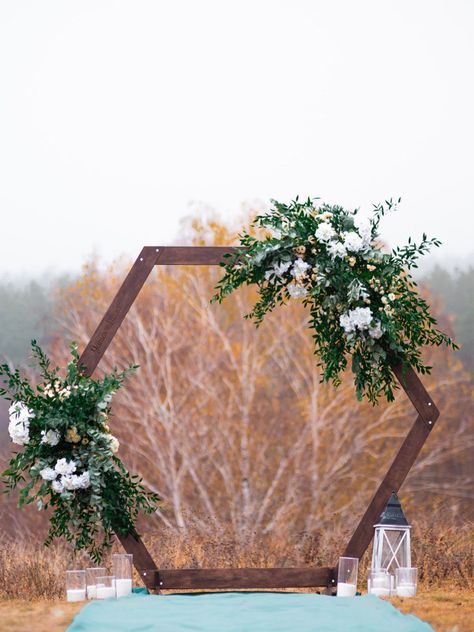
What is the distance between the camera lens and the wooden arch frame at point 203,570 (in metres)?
6.22

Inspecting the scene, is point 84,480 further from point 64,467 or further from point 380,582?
point 380,582

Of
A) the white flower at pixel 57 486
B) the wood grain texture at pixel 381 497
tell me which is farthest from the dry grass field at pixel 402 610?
the white flower at pixel 57 486

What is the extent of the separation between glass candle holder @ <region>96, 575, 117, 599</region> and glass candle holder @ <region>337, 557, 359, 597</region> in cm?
139

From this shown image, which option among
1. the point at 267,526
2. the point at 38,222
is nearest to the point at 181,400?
the point at 267,526

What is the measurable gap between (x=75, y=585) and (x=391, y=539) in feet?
6.58

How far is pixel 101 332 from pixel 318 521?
7.27 m

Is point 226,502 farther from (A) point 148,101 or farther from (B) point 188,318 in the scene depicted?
(A) point 148,101

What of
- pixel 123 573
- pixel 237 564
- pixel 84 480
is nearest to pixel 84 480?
pixel 84 480

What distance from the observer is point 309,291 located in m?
6.04

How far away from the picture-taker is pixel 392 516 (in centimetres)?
622

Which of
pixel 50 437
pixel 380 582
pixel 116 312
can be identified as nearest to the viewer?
pixel 50 437

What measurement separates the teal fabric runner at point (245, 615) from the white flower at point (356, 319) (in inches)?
62.2

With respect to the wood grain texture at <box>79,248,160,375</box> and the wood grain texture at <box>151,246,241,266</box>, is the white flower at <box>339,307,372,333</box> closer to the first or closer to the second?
the wood grain texture at <box>151,246,241,266</box>

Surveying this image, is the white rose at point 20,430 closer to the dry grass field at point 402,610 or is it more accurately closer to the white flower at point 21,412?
the white flower at point 21,412
